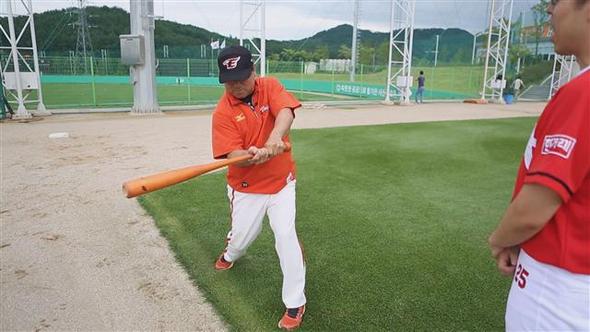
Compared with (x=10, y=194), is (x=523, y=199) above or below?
above

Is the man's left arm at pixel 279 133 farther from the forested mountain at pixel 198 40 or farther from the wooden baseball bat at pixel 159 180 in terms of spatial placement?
the forested mountain at pixel 198 40

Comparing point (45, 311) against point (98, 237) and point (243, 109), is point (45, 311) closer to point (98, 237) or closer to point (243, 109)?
point (98, 237)

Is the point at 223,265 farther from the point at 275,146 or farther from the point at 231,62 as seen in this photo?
the point at 231,62

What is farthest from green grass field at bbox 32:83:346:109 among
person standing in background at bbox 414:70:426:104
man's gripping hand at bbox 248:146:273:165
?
man's gripping hand at bbox 248:146:273:165

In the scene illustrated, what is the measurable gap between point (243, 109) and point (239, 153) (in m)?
0.40

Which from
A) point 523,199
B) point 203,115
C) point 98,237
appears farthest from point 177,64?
point 523,199

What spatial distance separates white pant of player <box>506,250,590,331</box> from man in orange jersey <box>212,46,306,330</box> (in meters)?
1.89

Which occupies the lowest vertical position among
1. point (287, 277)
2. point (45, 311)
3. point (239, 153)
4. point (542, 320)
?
point (45, 311)

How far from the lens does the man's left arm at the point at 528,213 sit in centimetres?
145

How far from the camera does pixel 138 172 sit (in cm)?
816

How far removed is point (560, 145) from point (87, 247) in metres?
4.81

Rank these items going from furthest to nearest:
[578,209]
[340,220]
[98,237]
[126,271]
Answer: [340,220]
[98,237]
[126,271]
[578,209]

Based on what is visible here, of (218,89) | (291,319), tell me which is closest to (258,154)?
(291,319)

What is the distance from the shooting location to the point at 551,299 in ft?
5.13
